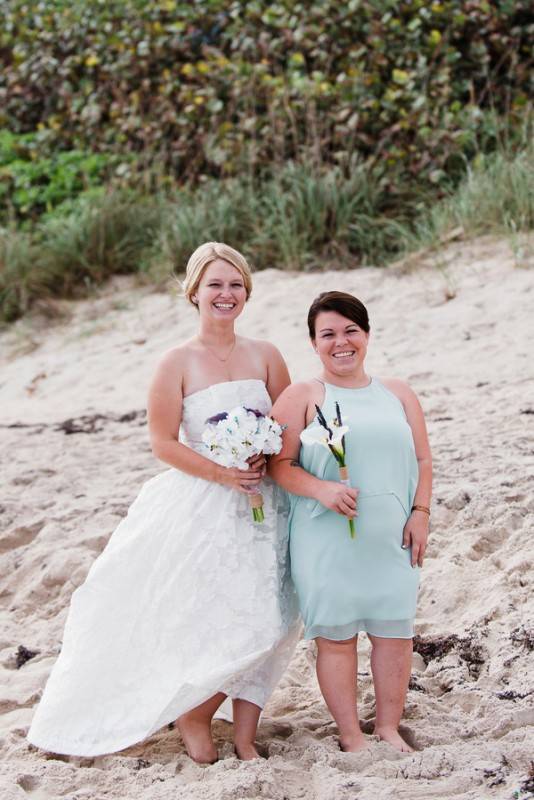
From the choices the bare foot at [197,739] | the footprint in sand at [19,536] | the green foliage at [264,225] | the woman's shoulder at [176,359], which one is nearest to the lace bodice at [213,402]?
the woman's shoulder at [176,359]

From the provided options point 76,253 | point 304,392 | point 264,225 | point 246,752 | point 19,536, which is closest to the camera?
point 246,752

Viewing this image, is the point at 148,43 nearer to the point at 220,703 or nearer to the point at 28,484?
the point at 28,484

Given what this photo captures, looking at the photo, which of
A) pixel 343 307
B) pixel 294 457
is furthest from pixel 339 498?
pixel 343 307

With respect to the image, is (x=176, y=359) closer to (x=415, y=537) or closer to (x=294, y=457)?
(x=294, y=457)

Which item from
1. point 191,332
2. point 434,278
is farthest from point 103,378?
point 434,278

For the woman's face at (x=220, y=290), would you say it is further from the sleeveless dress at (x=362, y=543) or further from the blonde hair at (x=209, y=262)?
the sleeveless dress at (x=362, y=543)

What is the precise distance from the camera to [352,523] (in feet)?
10.2

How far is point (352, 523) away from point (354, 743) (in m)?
0.66

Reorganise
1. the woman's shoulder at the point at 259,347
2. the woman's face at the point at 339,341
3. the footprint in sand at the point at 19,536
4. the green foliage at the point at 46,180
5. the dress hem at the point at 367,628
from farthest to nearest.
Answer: the green foliage at the point at 46,180 → the footprint in sand at the point at 19,536 → the woman's shoulder at the point at 259,347 → the woman's face at the point at 339,341 → the dress hem at the point at 367,628

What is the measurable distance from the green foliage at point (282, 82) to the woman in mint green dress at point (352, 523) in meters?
5.08

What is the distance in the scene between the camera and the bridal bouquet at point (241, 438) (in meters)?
3.12

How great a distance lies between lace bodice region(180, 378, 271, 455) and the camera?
11.1 feet

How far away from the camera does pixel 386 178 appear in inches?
320

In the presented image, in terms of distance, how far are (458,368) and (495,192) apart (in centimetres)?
189
